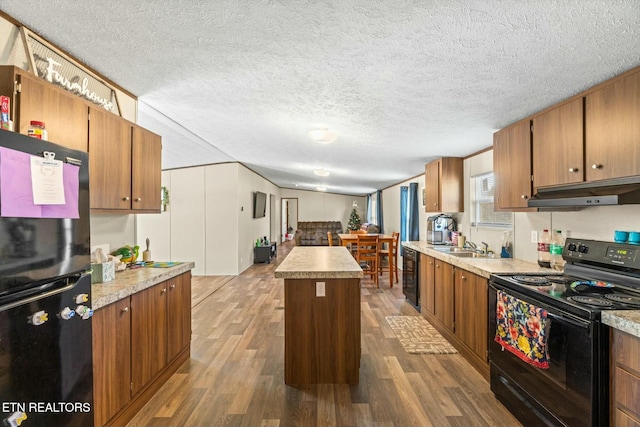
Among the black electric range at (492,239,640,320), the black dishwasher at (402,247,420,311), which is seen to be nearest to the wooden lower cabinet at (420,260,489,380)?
the black dishwasher at (402,247,420,311)

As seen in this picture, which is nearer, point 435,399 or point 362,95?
point 435,399

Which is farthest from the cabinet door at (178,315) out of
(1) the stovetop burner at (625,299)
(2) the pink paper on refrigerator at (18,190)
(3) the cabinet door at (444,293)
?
(1) the stovetop burner at (625,299)

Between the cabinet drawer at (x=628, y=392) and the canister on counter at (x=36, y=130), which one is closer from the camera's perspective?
the cabinet drawer at (x=628, y=392)

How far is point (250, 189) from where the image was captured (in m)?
7.64

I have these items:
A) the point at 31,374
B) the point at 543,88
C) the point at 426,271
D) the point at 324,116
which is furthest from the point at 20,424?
the point at 426,271

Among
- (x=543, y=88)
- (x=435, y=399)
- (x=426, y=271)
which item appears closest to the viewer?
(x=543, y=88)

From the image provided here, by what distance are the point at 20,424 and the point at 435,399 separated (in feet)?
7.62

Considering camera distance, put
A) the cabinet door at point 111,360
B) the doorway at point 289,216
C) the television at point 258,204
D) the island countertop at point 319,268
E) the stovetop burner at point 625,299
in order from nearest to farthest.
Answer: the stovetop burner at point 625,299 < the cabinet door at point 111,360 < the island countertop at point 319,268 < the television at point 258,204 < the doorway at point 289,216

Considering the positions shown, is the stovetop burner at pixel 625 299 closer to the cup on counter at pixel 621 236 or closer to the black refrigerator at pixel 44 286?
the cup on counter at pixel 621 236

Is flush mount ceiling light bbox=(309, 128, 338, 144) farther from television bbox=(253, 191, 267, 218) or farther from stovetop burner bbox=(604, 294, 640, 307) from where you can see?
television bbox=(253, 191, 267, 218)

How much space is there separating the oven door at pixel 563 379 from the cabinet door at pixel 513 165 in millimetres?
985

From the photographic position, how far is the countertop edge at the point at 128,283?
1695 mm

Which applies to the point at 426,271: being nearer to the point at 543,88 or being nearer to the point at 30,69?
the point at 543,88

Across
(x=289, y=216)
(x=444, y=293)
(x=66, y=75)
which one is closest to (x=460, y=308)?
(x=444, y=293)
